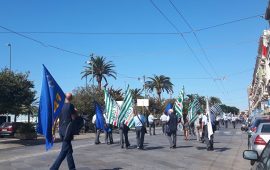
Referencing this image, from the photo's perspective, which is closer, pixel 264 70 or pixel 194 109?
pixel 194 109

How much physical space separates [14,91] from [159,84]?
6497cm

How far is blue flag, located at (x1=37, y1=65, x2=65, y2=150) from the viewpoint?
1102 centimetres

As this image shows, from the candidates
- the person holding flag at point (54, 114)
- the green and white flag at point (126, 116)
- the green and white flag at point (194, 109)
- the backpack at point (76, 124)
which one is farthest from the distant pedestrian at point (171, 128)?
the backpack at point (76, 124)

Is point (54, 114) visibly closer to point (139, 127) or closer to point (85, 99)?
point (139, 127)

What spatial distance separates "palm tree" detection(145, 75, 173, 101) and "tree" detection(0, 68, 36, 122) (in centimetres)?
6265

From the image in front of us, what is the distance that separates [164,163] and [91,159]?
2.40m

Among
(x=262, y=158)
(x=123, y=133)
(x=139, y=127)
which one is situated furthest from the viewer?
(x=123, y=133)

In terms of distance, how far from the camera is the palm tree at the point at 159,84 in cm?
9125

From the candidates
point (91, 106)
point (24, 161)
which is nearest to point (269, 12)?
point (91, 106)

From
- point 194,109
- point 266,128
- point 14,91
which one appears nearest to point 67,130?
point 266,128

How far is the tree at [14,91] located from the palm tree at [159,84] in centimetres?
6265

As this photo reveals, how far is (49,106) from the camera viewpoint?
1117cm

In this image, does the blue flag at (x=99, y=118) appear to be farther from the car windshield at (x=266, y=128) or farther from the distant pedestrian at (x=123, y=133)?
the car windshield at (x=266, y=128)

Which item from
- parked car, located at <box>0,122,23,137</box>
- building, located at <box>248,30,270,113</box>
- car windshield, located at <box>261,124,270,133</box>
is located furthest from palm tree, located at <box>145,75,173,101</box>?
car windshield, located at <box>261,124,270,133</box>
